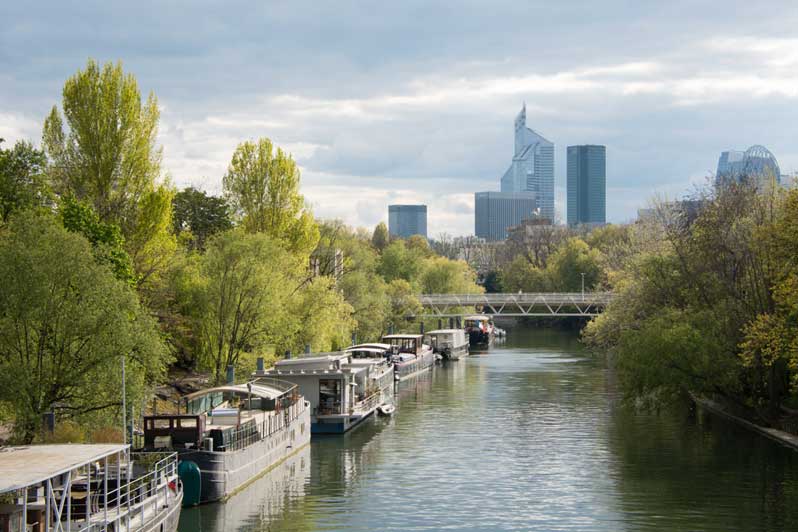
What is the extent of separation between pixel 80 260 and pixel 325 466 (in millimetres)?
14866

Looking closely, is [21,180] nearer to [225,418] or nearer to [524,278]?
[225,418]

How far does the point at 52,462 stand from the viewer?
93.2 ft

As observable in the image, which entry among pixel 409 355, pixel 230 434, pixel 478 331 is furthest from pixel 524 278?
pixel 230 434

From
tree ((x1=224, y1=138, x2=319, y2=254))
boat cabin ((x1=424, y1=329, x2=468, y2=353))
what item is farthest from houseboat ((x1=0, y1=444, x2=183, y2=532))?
boat cabin ((x1=424, y1=329, x2=468, y2=353))

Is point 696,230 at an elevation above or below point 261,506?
above

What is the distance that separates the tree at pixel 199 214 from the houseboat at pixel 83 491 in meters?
71.4

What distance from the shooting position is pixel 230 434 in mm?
43188

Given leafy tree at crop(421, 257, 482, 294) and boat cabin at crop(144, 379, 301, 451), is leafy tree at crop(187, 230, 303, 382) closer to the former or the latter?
boat cabin at crop(144, 379, 301, 451)

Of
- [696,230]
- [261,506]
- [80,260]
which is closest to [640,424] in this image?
[696,230]

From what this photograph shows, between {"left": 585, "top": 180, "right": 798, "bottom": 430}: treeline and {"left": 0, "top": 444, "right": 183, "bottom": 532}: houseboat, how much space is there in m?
26.8

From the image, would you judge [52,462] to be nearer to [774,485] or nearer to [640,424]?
[774,485]

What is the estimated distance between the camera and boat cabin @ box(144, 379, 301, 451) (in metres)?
40.6

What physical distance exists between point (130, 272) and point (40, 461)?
3064 centimetres

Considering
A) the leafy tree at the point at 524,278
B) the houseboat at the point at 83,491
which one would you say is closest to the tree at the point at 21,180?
the houseboat at the point at 83,491
